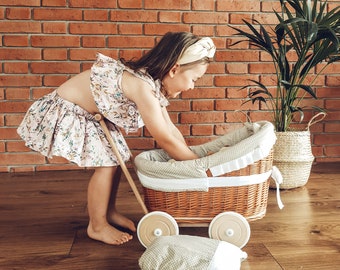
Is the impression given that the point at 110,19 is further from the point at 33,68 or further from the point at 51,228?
the point at 51,228

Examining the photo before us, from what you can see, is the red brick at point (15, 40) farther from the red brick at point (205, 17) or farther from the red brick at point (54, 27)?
the red brick at point (205, 17)

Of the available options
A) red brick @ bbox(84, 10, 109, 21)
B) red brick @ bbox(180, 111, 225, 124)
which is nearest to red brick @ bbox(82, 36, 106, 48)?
red brick @ bbox(84, 10, 109, 21)

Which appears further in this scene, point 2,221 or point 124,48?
point 124,48

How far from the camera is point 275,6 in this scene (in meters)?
2.69

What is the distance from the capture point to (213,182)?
1352mm

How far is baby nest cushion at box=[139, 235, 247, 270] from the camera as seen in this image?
114cm

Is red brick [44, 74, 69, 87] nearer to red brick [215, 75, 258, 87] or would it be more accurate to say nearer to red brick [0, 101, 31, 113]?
red brick [0, 101, 31, 113]

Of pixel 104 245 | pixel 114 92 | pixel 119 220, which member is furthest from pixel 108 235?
pixel 114 92

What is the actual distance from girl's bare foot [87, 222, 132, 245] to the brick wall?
1.17 metres

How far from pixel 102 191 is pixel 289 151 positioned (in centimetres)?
108

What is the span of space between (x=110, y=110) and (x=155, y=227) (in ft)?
Result: 1.49

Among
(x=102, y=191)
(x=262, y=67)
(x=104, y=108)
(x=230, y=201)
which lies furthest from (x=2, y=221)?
(x=262, y=67)

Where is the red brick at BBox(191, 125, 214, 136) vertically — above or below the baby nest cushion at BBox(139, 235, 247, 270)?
above

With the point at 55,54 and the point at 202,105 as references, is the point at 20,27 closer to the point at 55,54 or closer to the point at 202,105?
the point at 55,54
